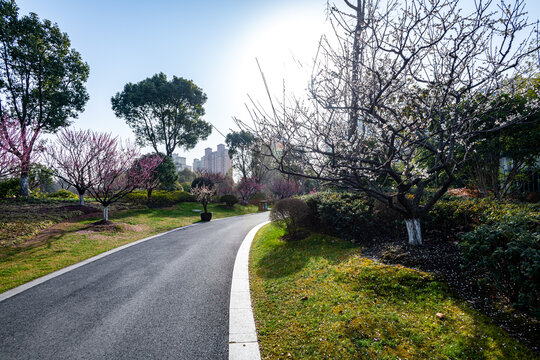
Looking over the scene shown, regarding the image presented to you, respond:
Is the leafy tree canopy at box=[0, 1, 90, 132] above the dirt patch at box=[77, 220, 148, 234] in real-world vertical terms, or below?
above

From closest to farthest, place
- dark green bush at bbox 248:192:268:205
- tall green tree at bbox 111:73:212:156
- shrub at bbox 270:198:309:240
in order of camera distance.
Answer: shrub at bbox 270:198:309:240
tall green tree at bbox 111:73:212:156
dark green bush at bbox 248:192:268:205

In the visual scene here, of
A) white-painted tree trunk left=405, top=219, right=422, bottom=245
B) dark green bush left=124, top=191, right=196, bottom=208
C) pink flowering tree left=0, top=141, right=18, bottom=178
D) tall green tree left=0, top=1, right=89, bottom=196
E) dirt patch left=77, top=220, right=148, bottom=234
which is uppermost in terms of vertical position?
tall green tree left=0, top=1, right=89, bottom=196

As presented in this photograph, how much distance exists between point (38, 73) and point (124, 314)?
21.4 meters

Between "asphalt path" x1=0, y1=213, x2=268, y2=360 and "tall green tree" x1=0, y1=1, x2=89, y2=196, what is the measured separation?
14.2 meters

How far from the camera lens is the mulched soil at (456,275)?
2.47m

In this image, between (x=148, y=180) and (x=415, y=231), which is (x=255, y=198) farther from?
(x=415, y=231)

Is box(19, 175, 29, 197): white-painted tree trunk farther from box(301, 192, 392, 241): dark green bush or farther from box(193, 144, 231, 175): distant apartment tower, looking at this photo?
box(193, 144, 231, 175): distant apartment tower

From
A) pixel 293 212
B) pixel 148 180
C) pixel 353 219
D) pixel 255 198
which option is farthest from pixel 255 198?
pixel 353 219

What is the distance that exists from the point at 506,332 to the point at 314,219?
20.3 feet

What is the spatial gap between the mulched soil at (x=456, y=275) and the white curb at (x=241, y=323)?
9.18 ft

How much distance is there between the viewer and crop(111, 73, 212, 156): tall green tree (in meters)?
25.9

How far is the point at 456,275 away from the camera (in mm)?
3590

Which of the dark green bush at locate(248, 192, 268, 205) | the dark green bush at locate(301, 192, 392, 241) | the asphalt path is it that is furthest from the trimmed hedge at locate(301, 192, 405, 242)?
the dark green bush at locate(248, 192, 268, 205)

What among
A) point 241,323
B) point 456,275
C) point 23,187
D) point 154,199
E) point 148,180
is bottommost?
point 241,323
